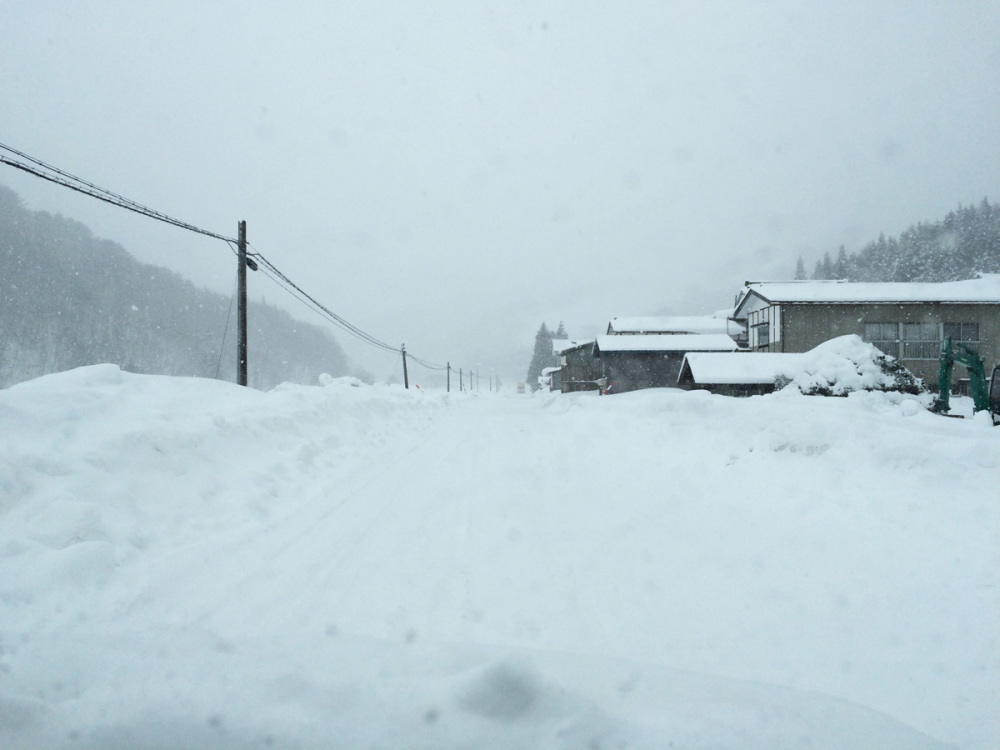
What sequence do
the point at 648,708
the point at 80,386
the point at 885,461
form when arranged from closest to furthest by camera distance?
the point at 648,708 → the point at 885,461 → the point at 80,386

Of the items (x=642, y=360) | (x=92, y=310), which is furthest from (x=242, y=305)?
(x=92, y=310)

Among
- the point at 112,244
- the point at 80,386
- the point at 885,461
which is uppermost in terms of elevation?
the point at 112,244

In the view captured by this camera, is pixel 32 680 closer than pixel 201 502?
Yes

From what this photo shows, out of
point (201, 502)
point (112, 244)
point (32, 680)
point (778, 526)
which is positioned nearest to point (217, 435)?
point (201, 502)

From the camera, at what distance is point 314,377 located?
99562mm

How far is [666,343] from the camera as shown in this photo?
39406 millimetres

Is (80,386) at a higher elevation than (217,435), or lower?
higher

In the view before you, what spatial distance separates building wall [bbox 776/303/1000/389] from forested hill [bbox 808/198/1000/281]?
35.6 meters

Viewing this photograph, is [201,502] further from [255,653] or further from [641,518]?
[641,518]

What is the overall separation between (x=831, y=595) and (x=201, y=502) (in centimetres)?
601

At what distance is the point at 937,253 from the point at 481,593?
295 ft

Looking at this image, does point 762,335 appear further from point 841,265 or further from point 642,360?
point 841,265

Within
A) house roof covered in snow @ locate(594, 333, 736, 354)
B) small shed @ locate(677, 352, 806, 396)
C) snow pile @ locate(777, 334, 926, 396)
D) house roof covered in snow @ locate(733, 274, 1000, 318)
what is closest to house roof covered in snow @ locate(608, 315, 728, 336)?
house roof covered in snow @ locate(594, 333, 736, 354)

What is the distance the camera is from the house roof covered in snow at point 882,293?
32.0 m
